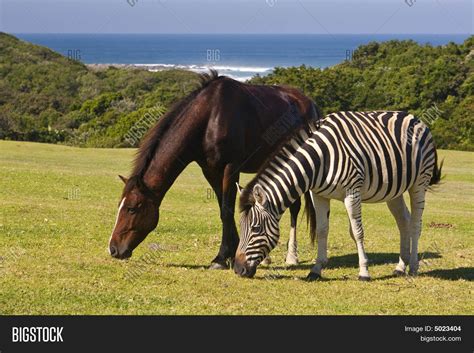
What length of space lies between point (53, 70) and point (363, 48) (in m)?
28.4

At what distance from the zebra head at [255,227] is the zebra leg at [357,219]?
1128 millimetres

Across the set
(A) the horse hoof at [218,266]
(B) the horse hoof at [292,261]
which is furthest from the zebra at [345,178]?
(B) the horse hoof at [292,261]

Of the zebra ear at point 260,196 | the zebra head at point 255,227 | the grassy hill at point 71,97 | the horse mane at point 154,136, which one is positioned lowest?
the grassy hill at point 71,97

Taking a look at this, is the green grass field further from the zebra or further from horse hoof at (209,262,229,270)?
the zebra

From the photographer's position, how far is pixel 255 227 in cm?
1022

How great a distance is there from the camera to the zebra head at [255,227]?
33.6 feet

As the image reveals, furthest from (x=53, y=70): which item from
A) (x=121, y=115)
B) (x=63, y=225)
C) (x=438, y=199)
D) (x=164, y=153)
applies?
(x=164, y=153)

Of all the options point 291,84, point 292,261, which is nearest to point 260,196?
point 292,261

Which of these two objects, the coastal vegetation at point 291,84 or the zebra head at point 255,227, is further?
the coastal vegetation at point 291,84

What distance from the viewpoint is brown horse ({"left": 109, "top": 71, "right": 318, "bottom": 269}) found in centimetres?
1085

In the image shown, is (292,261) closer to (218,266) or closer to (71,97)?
(218,266)

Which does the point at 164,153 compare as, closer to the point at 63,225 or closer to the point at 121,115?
the point at 63,225

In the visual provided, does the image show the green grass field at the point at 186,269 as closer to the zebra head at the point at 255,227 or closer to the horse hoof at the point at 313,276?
the horse hoof at the point at 313,276

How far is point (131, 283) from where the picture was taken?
33.6 feet
